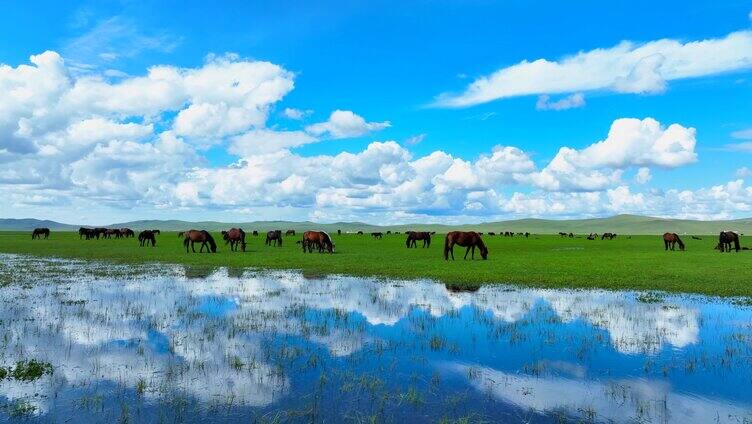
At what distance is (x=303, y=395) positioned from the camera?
320 inches

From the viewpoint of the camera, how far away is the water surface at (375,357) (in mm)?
7676

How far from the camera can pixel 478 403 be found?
795 cm

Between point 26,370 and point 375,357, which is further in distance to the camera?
point 375,357

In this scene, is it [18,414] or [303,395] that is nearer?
[18,414]

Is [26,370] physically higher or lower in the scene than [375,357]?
higher

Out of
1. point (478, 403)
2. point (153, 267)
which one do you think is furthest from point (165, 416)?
point (153, 267)

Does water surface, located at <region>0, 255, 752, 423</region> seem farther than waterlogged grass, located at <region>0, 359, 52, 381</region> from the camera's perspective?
No

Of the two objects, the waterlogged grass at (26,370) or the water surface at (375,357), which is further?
the waterlogged grass at (26,370)

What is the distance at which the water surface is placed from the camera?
7676 millimetres

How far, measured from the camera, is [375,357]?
34.5ft

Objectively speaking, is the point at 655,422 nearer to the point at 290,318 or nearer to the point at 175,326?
the point at 290,318

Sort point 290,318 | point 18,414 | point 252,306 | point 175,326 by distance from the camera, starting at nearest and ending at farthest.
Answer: point 18,414 → point 175,326 → point 290,318 → point 252,306

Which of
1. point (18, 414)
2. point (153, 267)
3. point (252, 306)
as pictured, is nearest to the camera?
point (18, 414)

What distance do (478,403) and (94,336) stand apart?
31.0 feet
